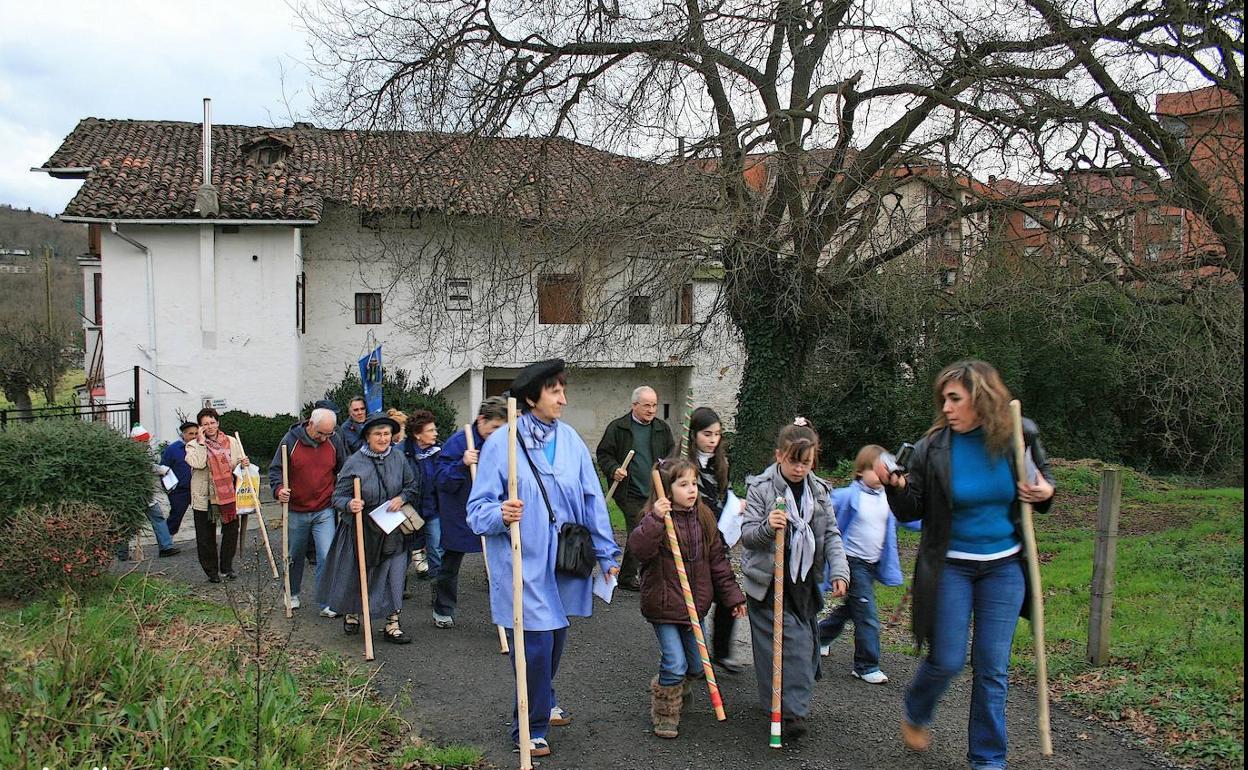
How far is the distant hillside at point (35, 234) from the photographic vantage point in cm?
5825

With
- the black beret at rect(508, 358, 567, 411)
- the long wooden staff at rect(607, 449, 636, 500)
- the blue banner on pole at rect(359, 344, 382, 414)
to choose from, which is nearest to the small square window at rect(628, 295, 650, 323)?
the blue banner on pole at rect(359, 344, 382, 414)

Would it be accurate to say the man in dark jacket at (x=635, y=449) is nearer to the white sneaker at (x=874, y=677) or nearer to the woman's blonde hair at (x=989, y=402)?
the white sneaker at (x=874, y=677)

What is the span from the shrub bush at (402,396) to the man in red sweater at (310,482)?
1541cm

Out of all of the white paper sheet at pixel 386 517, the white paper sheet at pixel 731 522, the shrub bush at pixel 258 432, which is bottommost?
the shrub bush at pixel 258 432

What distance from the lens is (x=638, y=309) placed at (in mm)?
14672

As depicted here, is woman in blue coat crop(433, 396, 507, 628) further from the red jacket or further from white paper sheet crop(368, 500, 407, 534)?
the red jacket

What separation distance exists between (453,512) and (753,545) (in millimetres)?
3299

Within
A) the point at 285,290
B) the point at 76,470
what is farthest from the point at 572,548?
the point at 285,290

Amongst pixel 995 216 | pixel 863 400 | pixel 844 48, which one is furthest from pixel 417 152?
pixel 863 400

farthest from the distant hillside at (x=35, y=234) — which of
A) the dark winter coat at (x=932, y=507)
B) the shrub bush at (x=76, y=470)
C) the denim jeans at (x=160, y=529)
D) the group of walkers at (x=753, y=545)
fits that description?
the dark winter coat at (x=932, y=507)

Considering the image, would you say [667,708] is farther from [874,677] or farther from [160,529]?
[160,529]

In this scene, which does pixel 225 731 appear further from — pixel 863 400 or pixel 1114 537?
pixel 863 400

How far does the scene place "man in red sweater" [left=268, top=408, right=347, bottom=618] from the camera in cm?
848

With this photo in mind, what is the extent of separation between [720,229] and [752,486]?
8.51 m
